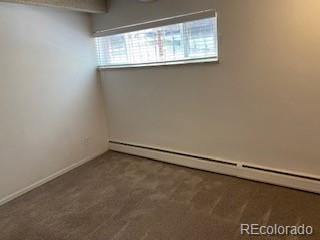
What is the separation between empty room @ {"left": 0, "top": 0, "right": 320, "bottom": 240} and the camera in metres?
2.21

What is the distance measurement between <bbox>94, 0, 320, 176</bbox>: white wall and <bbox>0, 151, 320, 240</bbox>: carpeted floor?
0.37 metres

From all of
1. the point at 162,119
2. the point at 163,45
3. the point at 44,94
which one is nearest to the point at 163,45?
the point at 163,45

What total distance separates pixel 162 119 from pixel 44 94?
139 cm

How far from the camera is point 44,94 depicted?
300 cm

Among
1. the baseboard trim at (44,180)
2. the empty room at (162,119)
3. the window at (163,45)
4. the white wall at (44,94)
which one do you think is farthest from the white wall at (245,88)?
the baseboard trim at (44,180)

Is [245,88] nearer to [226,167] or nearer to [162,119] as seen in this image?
[226,167]

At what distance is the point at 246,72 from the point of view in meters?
2.54

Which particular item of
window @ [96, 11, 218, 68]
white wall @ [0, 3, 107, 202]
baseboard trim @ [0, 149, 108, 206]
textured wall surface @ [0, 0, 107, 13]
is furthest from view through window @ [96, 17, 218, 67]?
baseboard trim @ [0, 149, 108, 206]

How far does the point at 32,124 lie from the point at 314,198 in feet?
9.42

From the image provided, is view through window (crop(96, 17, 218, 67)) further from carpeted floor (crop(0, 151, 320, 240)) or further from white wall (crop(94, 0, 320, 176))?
carpeted floor (crop(0, 151, 320, 240))

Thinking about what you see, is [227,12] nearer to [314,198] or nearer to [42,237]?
[314,198]

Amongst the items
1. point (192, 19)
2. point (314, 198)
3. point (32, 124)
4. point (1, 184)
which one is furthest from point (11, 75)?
Result: point (314, 198)

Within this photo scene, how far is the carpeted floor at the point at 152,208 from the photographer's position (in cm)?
208

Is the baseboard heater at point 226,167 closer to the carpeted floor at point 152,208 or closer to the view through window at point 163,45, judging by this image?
the carpeted floor at point 152,208
